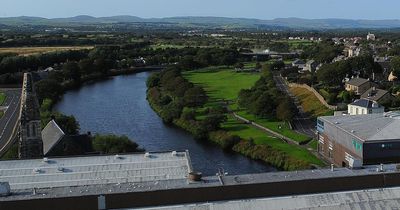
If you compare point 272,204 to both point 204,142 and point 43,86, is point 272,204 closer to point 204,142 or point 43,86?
point 204,142

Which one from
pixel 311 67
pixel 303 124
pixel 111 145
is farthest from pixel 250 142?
pixel 311 67

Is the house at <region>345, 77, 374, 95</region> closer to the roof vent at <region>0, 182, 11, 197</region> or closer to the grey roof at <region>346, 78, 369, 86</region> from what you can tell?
the grey roof at <region>346, 78, 369, 86</region>

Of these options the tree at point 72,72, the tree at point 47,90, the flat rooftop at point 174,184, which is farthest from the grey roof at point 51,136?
the tree at point 72,72

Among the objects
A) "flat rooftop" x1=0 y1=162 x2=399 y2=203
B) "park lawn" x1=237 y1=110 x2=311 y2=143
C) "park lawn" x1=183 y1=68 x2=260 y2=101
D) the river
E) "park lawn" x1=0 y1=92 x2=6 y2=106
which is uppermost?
"flat rooftop" x1=0 y1=162 x2=399 y2=203

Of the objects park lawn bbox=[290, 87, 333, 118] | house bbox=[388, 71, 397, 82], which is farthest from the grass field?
house bbox=[388, 71, 397, 82]

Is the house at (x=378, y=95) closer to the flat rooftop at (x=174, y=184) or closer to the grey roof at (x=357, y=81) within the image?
the grey roof at (x=357, y=81)
